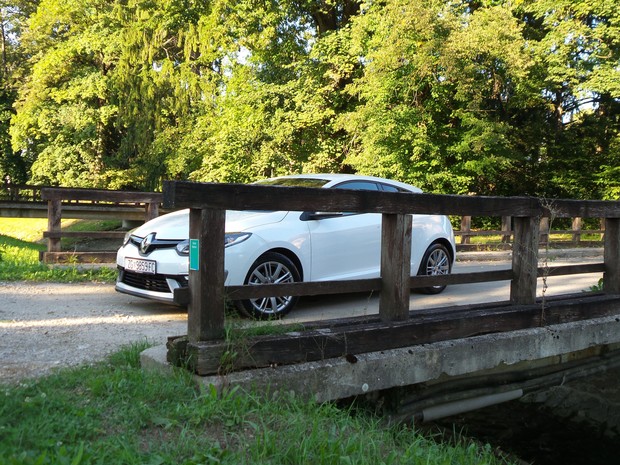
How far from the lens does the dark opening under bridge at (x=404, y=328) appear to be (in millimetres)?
3854

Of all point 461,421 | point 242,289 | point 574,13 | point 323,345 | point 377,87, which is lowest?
point 461,421

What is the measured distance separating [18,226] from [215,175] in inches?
789

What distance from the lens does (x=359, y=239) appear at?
23.3ft

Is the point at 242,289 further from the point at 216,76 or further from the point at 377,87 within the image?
the point at 216,76

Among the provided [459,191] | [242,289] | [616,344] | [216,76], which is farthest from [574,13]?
[242,289]

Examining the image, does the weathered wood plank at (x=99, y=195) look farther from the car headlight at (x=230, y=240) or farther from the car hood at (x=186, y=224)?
the car headlight at (x=230, y=240)

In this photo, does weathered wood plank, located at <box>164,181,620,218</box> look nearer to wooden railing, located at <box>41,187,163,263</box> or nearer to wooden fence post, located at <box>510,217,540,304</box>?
wooden fence post, located at <box>510,217,540,304</box>

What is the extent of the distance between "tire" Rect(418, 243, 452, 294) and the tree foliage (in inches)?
416

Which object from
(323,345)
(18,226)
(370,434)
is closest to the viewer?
(370,434)

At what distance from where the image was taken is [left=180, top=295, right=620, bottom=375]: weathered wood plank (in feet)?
12.6

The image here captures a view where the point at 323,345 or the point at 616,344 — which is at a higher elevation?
the point at 323,345

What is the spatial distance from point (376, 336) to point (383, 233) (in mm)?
849

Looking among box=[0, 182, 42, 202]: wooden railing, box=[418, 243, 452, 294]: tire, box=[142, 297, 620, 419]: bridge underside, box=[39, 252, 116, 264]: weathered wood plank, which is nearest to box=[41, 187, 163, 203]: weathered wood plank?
box=[39, 252, 116, 264]: weathered wood plank

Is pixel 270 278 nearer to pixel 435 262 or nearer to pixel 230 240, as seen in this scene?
pixel 230 240
